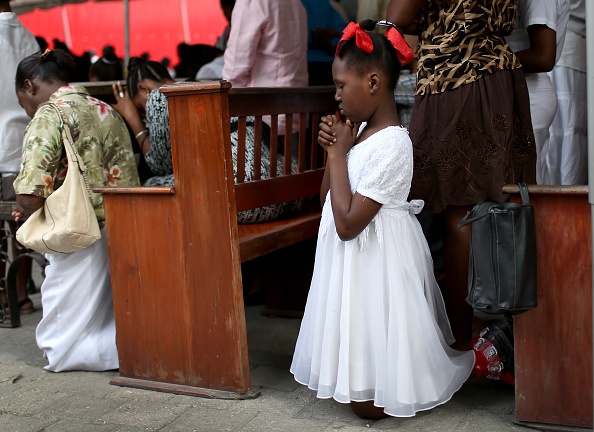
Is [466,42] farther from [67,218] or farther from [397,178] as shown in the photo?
[67,218]

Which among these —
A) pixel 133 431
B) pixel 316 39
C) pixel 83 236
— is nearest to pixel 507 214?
pixel 133 431

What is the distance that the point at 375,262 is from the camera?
3.03m

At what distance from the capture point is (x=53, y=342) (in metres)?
4.09

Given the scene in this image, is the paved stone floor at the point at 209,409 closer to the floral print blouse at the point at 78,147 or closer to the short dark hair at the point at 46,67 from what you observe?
the floral print blouse at the point at 78,147

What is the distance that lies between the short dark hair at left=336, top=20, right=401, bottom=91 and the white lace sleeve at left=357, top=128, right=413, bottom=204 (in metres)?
0.24

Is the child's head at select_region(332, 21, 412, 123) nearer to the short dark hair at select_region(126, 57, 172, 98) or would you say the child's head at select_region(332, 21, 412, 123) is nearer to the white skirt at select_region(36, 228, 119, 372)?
the white skirt at select_region(36, 228, 119, 372)

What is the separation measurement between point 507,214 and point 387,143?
0.52m

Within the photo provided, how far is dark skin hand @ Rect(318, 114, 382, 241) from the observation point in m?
2.96

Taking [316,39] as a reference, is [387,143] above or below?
below

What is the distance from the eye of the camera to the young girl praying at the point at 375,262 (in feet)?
9.81

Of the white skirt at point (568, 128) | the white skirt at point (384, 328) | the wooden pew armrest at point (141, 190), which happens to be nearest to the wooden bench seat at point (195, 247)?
the wooden pew armrest at point (141, 190)

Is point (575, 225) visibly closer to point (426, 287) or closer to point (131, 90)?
point (426, 287)

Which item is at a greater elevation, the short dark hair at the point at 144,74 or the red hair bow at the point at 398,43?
the red hair bow at the point at 398,43

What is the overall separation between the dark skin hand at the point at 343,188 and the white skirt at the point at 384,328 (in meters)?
0.08
